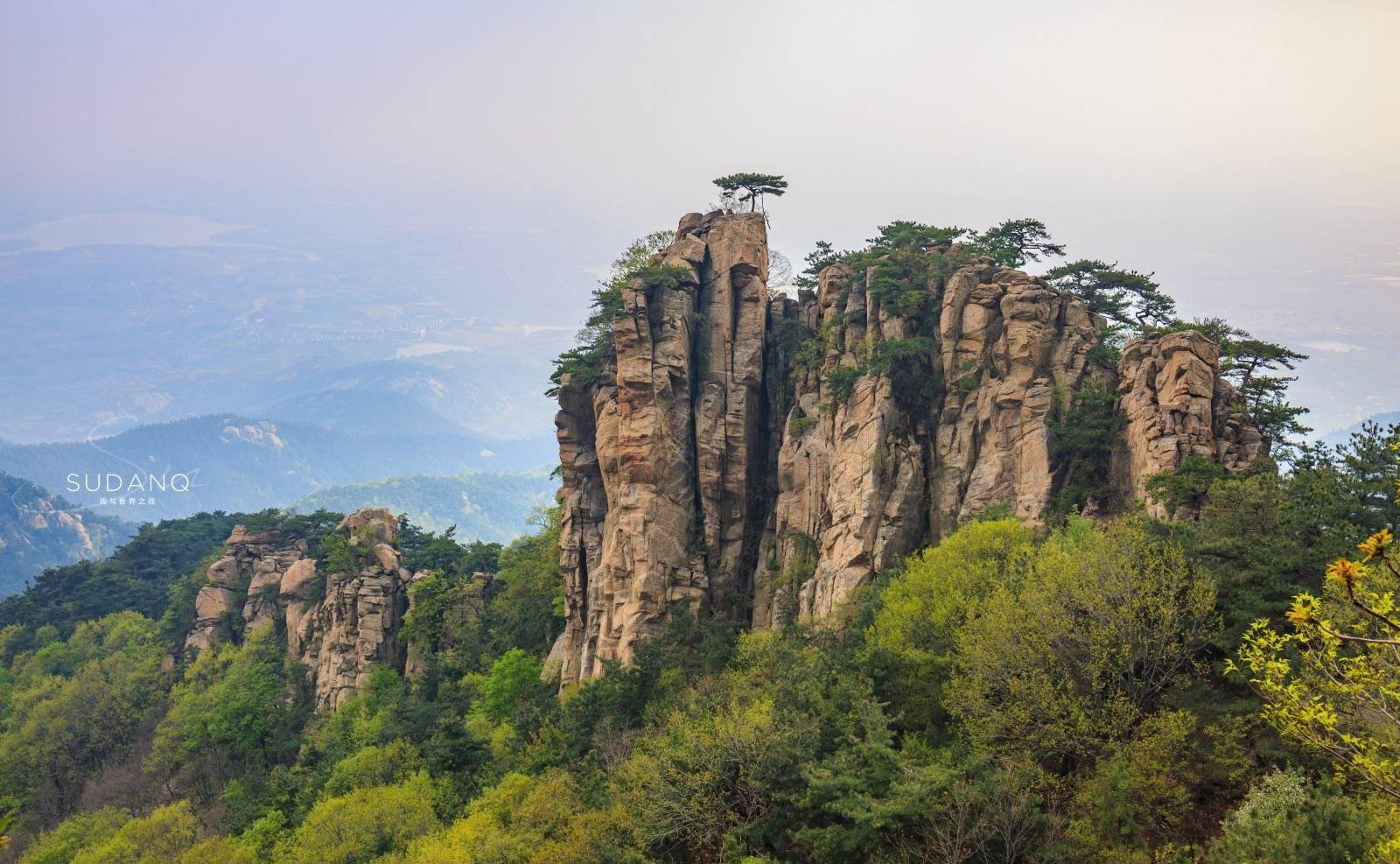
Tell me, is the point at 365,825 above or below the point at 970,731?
below

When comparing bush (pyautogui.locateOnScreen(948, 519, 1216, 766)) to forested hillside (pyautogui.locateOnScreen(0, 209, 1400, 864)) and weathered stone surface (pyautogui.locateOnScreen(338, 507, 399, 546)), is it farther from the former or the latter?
weathered stone surface (pyautogui.locateOnScreen(338, 507, 399, 546))

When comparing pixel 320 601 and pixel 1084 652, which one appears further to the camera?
pixel 320 601

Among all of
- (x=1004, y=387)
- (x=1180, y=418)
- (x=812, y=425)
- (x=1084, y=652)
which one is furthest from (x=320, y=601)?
(x=1180, y=418)

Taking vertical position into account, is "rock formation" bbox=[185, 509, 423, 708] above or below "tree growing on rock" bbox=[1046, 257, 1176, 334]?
below

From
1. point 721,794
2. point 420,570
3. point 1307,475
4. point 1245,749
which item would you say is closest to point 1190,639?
point 1245,749

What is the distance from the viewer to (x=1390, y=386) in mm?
173750

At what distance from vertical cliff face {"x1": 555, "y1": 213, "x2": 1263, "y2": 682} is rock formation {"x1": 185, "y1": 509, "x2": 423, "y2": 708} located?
15171 millimetres

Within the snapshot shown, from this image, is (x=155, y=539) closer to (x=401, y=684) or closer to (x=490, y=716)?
(x=401, y=684)

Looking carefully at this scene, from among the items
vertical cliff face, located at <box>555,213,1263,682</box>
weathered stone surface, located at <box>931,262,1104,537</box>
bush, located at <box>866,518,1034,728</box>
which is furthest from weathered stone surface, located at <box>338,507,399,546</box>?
bush, located at <box>866,518,1034,728</box>

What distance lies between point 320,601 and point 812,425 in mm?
37772

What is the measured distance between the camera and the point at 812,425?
45.7 m

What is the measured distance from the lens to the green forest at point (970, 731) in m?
18.0

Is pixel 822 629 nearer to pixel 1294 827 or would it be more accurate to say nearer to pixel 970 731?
pixel 970 731

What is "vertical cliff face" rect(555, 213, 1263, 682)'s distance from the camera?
3731 centimetres
